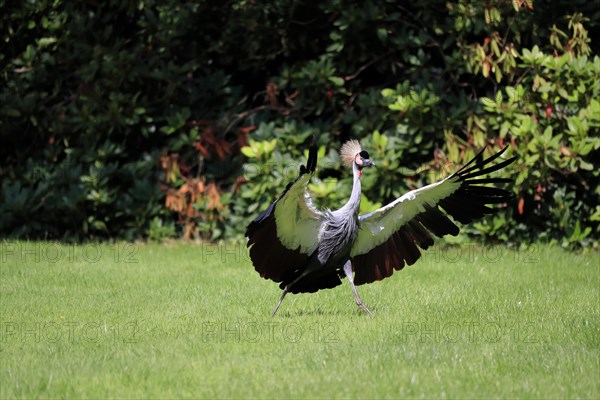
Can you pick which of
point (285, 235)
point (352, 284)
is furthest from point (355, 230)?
point (285, 235)

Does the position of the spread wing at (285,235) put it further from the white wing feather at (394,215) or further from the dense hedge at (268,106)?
the dense hedge at (268,106)

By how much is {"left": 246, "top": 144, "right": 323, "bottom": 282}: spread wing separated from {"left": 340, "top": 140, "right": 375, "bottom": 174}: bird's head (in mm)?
569

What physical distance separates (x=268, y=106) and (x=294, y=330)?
4926mm

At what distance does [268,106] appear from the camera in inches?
432

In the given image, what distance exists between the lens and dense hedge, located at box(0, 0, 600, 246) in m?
9.70

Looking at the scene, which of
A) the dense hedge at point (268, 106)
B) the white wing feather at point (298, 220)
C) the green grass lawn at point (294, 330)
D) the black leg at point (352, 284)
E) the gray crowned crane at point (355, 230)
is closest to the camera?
the green grass lawn at point (294, 330)

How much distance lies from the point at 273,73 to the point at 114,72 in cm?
203

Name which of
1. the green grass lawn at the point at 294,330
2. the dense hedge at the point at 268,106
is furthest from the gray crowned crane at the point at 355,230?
the dense hedge at the point at 268,106

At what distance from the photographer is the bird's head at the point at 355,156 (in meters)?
6.99

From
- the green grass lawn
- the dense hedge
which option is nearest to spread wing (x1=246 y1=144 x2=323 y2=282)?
the green grass lawn

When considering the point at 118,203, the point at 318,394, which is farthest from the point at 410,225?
the point at 118,203

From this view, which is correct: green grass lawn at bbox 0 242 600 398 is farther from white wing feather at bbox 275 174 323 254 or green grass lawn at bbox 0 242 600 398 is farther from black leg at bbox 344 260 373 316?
white wing feather at bbox 275 174 323 254

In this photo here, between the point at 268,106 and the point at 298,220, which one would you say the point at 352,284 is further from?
the point at 268,106

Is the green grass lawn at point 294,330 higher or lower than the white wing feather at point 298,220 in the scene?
lower
